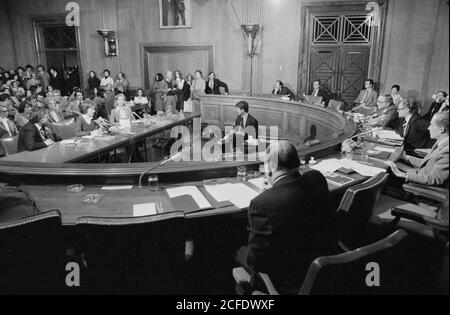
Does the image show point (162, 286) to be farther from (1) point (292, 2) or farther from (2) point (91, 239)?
(1) point (292, 2)

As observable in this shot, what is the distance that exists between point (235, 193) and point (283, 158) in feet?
2.69

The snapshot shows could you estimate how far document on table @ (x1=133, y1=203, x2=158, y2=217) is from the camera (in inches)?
97.9

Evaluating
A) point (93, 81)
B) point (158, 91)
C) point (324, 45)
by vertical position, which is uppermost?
point (324, 45)

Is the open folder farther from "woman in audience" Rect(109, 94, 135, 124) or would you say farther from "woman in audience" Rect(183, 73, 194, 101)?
"woman in audience" Rect(183, 73, 194, 101)

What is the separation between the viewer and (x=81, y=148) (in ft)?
15.5

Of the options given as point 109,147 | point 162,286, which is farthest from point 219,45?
point 162,286

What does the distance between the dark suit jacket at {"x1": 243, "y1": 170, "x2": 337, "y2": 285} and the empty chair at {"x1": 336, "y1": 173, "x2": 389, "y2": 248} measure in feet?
0.96

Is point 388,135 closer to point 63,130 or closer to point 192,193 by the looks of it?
point 192,193

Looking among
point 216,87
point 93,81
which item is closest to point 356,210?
point 216,87

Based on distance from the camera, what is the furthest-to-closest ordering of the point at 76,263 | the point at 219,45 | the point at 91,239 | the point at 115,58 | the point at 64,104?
the point at 115,58 < the point at 219,45 < the point at 64,104 < the point at 76,263 < the point at 91,239

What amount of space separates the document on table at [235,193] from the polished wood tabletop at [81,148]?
222 cm

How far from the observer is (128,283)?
203 centimetres

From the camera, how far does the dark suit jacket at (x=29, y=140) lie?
484 cm
